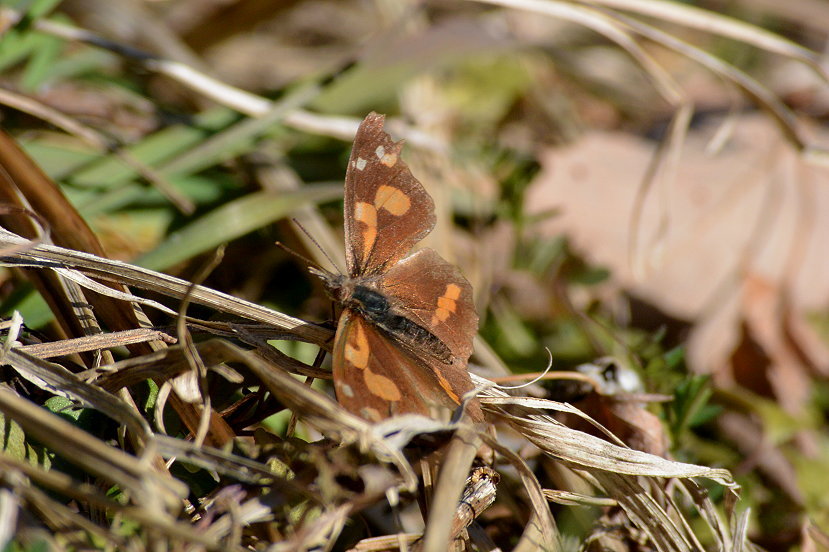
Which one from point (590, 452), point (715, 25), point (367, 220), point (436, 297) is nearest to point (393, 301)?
point (436, 297)

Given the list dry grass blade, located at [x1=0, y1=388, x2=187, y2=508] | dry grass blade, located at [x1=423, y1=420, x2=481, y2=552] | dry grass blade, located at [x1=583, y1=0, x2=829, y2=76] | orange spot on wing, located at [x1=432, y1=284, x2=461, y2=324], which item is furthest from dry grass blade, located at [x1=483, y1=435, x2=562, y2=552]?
dry grass blade, located at [x1=583, y1=0, x2=829, y2=76]

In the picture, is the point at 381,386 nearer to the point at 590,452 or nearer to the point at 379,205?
the point at 590,452

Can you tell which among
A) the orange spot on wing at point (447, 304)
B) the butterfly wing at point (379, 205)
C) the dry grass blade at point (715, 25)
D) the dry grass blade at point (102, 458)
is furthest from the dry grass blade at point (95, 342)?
the dry grass blade at point (715, 25)

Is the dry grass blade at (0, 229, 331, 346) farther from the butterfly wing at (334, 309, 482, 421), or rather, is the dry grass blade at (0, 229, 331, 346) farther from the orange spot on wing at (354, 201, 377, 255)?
the orange spot on wing at (354, 201, 377, 255)

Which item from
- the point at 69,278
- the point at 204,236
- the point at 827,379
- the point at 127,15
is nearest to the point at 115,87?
the point at 127,15

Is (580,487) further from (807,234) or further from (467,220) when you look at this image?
(807,234)
